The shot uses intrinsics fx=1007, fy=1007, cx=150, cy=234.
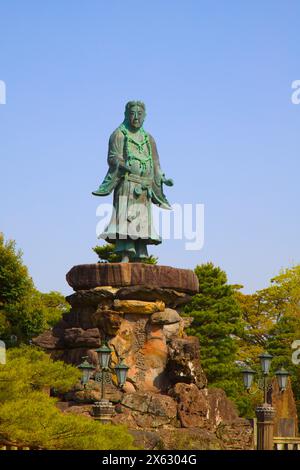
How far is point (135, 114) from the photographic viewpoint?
2172 cm

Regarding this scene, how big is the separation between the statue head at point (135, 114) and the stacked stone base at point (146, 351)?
134 inches

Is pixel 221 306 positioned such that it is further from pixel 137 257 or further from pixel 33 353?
pixel 33 353

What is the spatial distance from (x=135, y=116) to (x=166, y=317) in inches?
179

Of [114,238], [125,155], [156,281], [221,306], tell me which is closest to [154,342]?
[156,281]

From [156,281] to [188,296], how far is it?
117cm

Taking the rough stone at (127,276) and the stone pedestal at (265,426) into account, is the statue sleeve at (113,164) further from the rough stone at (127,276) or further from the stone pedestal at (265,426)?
the stone pedestal at (265,426)

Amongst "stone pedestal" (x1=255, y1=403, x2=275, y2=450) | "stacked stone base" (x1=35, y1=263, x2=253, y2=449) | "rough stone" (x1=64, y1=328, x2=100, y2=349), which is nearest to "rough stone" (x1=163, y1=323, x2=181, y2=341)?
"stacked stone base" (x1=35, y1=263, x2=253, y2=449)

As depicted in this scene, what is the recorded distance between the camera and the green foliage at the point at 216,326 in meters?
31.9

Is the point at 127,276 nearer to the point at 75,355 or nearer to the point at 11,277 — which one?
the point at 75,355

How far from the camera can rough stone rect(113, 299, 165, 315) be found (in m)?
19.8

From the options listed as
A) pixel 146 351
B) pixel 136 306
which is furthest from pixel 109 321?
pixel 146 351

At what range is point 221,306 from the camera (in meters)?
33.4

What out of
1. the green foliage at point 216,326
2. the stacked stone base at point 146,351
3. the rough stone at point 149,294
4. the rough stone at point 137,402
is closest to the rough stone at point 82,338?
the stacked stone base at point 146,351
